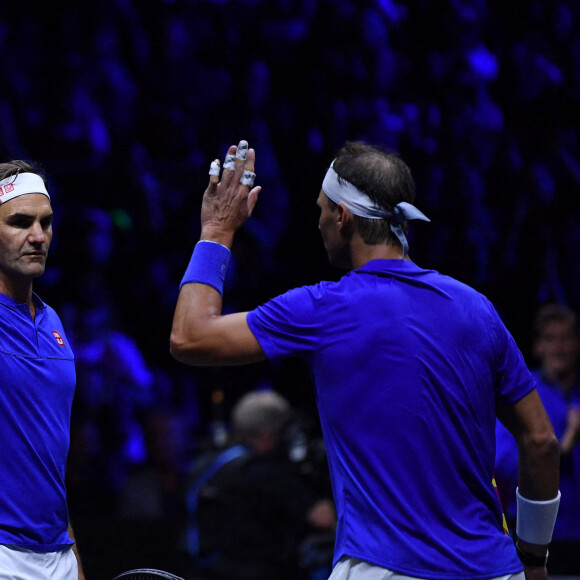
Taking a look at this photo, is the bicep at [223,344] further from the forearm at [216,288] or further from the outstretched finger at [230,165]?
the outstretched finger at [230,165]

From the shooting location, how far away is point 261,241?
8.99m

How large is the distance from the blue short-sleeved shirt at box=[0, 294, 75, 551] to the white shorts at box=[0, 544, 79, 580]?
0.02 metres

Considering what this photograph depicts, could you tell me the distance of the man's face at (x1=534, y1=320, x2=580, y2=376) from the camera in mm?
5180

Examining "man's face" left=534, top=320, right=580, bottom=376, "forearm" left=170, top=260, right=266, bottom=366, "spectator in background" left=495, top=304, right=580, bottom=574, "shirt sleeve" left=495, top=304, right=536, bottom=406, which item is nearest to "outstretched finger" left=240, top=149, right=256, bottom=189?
"forearm" left=170, top=260, right=266, bottom=366

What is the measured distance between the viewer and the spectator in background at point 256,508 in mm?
5086

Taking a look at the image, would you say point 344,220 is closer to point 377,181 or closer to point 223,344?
point 377,181

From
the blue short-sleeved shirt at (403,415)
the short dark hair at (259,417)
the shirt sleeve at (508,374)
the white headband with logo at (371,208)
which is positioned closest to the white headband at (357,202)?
the white headband with logo at (371,208)

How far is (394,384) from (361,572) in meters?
0.45

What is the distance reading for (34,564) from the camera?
2.88 m

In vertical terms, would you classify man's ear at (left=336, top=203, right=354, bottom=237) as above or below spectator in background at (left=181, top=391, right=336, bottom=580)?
above

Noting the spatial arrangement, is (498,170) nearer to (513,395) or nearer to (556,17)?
(556,17)

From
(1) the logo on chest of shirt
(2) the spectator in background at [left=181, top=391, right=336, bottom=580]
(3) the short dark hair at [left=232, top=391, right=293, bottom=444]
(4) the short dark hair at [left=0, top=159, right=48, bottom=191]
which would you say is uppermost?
(4) the short dark hair at [left=0, top=159, right=48, bottom=191]

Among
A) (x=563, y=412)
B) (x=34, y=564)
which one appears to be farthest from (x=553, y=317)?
(x=34, y=564)

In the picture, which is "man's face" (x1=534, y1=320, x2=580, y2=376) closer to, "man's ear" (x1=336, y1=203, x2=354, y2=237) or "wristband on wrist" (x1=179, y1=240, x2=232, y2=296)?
"man's ear" (x1=336, y1=203, x2=354, y2=237)
